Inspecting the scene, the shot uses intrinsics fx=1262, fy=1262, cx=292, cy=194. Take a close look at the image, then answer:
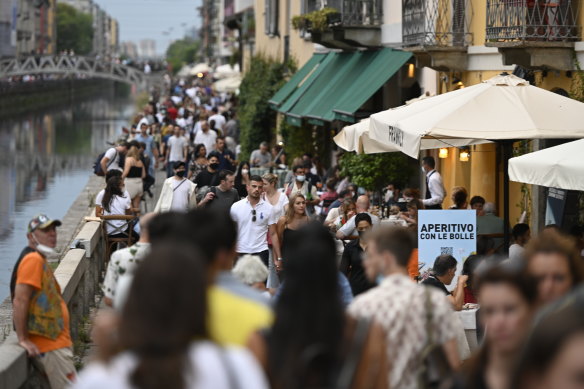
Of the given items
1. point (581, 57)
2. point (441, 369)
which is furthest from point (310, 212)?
point (441, 369)

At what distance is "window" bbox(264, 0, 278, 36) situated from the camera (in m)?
39.3

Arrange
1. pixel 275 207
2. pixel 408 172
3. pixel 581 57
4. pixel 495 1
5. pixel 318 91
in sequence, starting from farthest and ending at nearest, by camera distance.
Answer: pixel 318 91
pixel 408 172
pixel 495 1
pixel 581 57
pixel 275 207

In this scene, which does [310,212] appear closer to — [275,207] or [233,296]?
[275,207]

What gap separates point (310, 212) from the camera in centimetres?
1805

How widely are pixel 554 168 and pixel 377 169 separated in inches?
413

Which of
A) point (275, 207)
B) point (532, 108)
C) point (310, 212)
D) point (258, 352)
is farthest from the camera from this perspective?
point (310, 212)

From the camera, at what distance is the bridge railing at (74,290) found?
7691 millimetres

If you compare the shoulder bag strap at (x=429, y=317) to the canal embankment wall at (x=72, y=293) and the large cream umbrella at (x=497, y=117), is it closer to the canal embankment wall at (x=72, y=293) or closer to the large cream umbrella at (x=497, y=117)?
the canal embankment wall at (x=72, y=293)

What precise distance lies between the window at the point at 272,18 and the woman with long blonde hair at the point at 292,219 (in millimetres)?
27758

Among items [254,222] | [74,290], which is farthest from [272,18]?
[74,290]

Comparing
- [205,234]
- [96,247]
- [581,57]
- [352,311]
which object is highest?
[581,57]

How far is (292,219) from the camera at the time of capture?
37.9 ft

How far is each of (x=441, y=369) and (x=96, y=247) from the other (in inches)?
400

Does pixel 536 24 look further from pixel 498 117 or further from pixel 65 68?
pixel 65 68
